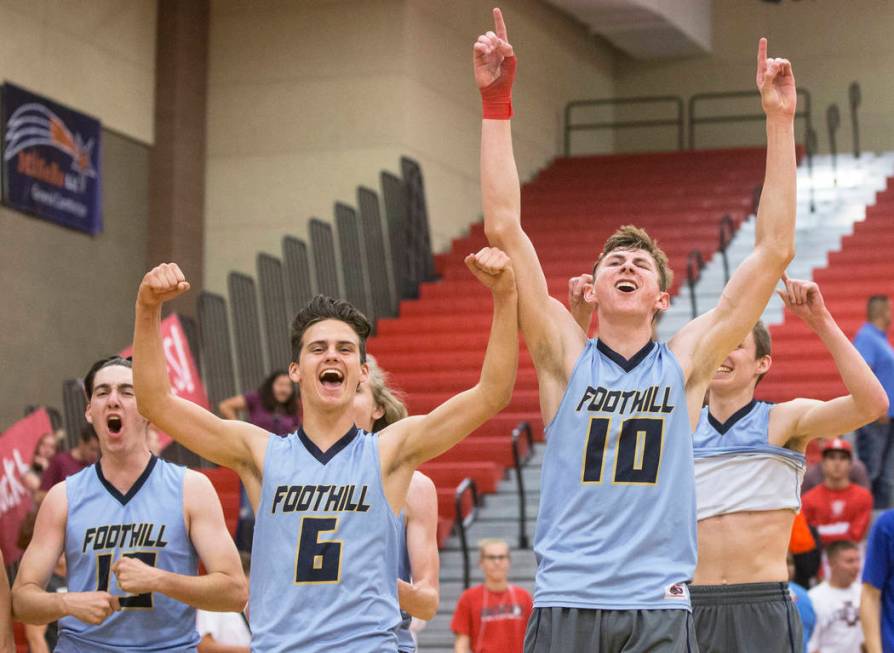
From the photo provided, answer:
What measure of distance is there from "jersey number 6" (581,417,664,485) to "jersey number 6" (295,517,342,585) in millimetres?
788

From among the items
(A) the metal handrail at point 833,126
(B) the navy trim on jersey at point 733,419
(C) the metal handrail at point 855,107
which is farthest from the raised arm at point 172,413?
(C) the metal handrail at point 855,107

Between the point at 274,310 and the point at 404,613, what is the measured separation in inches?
440

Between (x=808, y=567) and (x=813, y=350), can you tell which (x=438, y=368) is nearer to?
(x=813, y=350)

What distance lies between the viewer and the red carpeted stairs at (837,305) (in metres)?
14.1

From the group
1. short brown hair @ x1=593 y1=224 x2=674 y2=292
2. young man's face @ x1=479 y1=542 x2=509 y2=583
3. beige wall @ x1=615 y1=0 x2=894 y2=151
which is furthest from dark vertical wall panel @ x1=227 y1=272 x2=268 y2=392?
short brown hair @ x1=593 y1=224 x2=674 y2=292

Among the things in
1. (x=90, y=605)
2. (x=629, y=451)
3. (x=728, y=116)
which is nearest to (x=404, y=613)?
(x=90, y=605)

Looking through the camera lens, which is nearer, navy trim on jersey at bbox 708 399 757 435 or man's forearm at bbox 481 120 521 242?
man's forearm at bbox 481 120 521 242

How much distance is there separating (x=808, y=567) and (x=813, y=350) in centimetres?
469

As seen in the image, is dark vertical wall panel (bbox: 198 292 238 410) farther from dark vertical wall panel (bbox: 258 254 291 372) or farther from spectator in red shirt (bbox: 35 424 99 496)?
spectator in red shirt (bbox: 35 424 99 496)

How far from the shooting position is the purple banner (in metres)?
16.0

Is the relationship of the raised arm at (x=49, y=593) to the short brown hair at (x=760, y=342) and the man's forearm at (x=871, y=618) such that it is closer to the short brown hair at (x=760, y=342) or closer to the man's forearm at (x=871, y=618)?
the short brown hair at (x=760, y=342)

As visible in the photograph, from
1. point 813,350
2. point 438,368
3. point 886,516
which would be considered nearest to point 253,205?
point 438,368

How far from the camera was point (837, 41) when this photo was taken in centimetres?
2353

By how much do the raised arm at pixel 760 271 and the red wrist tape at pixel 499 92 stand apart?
0.80 metres
